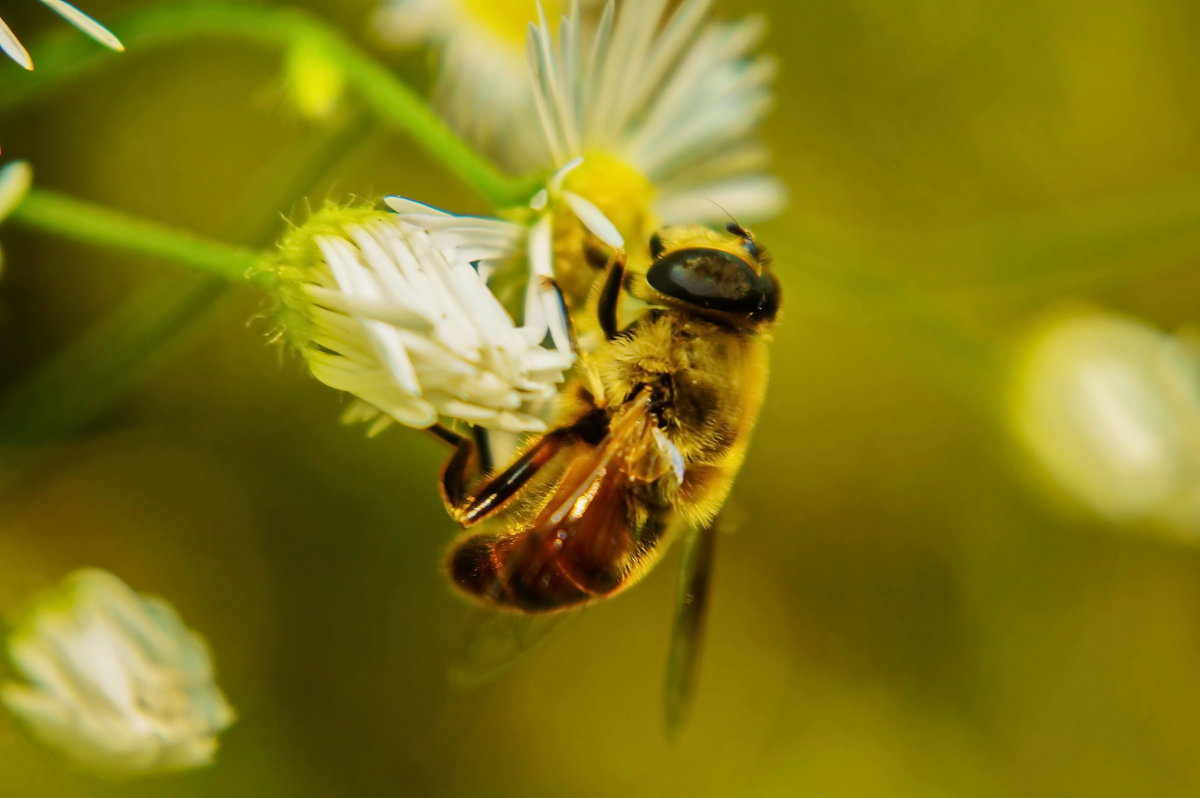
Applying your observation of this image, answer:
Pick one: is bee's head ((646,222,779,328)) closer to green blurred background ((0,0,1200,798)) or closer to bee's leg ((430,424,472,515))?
bee's leg ((430,424,472,515))

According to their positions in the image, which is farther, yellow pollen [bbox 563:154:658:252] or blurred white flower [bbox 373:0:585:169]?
blurred white flower [bbox 373:0:585:169]

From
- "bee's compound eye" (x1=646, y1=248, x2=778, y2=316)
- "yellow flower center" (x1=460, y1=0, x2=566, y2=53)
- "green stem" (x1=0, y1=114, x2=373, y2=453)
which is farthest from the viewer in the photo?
"yellow flower center" (x1=460, y1=0, x2=566, y2=53)

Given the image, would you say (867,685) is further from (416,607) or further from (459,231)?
(459,231)

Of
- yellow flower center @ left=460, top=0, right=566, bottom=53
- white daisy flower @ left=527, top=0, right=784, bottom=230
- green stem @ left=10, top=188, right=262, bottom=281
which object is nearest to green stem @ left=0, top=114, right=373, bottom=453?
green stem @ left=10, top=188, right=262, bottom=281

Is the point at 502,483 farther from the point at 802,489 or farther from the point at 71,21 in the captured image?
the point at 802,489

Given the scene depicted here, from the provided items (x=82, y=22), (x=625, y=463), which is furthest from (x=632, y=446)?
(x=82, y=22)

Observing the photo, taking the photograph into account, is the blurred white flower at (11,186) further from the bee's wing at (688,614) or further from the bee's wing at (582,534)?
the bee's wing at (688,614)
